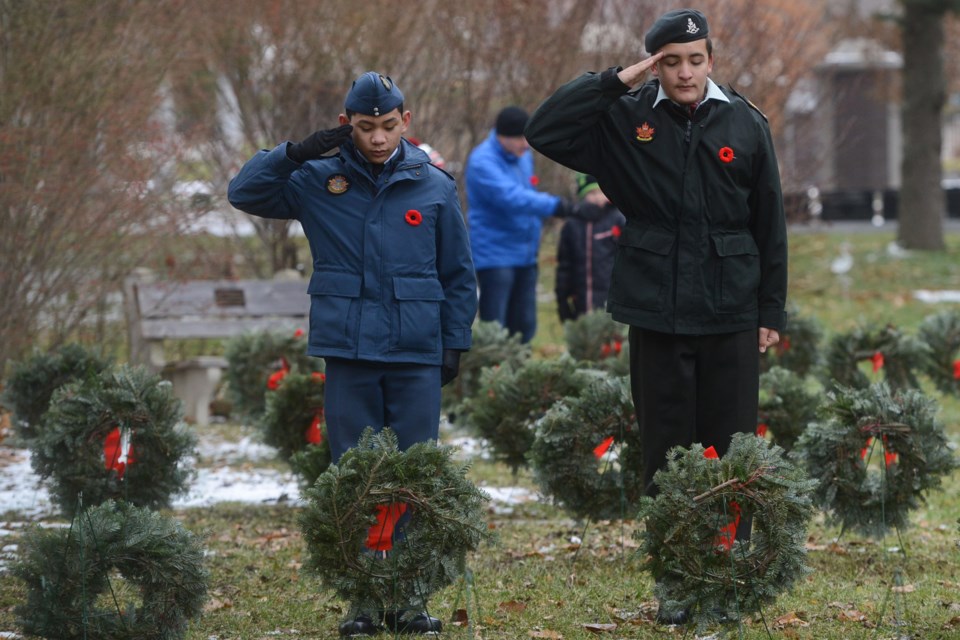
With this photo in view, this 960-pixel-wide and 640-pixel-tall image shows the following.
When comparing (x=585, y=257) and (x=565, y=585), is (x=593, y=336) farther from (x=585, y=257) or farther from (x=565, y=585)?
(x=565, y=585)

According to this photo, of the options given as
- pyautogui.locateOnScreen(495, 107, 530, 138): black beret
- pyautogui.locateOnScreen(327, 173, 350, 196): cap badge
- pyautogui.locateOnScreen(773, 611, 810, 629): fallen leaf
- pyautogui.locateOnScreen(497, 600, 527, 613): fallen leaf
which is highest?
pyautogui.locateOnScreen(495, 107, 530, 138): black beret

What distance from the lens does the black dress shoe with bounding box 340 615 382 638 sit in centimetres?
459

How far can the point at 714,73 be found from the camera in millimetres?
12992

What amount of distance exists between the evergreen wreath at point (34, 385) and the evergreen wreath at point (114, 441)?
2.82 ft

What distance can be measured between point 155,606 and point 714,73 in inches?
383

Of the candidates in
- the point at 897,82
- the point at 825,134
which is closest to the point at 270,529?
the point at 825,134

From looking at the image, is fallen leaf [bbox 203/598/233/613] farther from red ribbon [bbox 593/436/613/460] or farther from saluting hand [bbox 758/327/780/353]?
saluting hand [bbox 758/327/780/353]

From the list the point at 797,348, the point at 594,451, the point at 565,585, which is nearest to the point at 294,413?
the point at 594,451

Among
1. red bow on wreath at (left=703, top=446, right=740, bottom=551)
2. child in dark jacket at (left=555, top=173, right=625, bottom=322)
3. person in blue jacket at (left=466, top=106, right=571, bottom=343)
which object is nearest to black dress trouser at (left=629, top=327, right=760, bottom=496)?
red bow on wreath at (left=703, top=446, right=740, bottom=551)

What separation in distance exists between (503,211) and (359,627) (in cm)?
492

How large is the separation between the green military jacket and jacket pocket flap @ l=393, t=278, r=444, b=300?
0.59m

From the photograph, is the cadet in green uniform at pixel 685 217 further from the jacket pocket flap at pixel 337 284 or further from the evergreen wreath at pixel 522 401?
the evergreen wreath at pixel 522 401

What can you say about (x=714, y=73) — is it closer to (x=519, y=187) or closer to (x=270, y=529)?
(x=519, y=187)

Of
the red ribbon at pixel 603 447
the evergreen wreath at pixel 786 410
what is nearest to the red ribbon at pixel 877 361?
the evergreen wreath at pixel 786 410
